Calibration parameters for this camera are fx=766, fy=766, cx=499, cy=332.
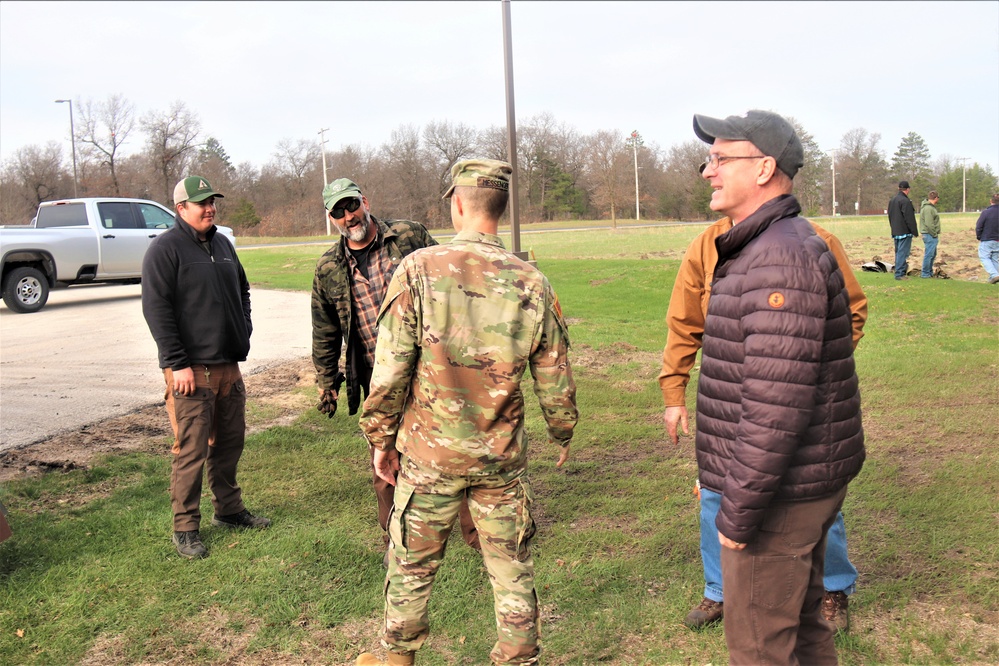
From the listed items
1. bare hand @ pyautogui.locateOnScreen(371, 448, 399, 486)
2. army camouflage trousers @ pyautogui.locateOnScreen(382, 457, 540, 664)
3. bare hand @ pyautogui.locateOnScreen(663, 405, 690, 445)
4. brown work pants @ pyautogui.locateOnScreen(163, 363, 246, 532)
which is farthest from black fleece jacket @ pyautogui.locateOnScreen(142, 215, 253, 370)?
bare hand @ pyautogui.locateOnScreen(663, 405, 690, 445)

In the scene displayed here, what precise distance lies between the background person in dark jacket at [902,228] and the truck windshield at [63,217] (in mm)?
16711

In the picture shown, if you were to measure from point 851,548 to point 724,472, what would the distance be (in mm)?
2146

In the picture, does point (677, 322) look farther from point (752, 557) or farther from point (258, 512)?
point (258, 512)

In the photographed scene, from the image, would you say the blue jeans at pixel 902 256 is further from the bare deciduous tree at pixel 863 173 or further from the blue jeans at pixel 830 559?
the bare deciduous tree at pixel 863 173

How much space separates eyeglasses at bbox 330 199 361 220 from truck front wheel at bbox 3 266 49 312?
12.9m

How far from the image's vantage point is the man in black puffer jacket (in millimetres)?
2162

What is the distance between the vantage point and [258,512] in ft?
16.2

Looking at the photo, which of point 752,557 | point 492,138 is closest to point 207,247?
point 752,557

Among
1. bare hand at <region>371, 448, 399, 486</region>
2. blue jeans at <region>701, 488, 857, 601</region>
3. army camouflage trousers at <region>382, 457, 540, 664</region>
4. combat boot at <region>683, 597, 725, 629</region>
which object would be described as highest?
bare hand at <region>371, 448, 399, 486</region>

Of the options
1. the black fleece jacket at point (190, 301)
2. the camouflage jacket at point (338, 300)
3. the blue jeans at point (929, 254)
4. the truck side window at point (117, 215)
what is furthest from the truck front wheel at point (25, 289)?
the blue jeans at point (929, 254)

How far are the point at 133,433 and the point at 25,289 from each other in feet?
32.8

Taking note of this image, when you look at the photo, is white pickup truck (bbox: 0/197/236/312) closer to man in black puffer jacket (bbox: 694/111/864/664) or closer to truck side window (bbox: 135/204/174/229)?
truck side window (bbox: 135/204/174/229)

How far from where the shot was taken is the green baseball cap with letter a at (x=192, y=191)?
4383mm

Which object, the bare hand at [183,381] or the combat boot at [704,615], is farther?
the bare hand at [183,381]
